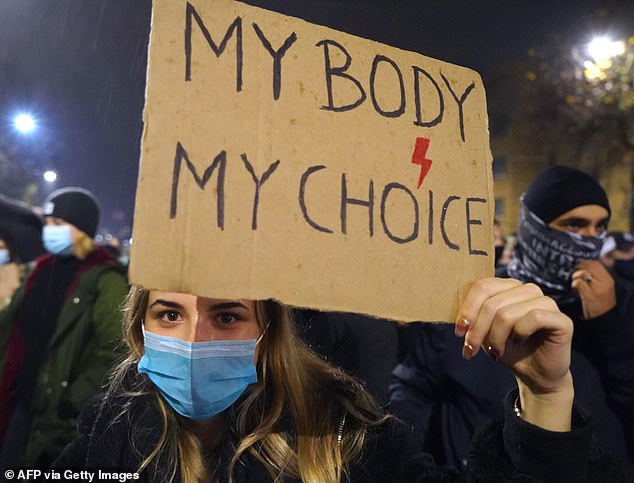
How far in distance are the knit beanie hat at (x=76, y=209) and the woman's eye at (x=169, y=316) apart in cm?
213

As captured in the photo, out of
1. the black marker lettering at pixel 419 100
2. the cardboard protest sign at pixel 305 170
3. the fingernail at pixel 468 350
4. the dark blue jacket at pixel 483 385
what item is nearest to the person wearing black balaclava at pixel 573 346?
the dark blue jacket at pixel 483 385

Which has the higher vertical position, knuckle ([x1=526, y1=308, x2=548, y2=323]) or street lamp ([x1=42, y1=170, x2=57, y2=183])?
street lamp ([x1=42, y1=170, x2=57, y2=183])

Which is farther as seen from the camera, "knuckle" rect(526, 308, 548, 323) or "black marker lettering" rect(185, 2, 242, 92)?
"knuckle" rect(526, 308, 548, 323)

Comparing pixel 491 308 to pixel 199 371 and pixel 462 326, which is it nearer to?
pixel 462 326

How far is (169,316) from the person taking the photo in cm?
159

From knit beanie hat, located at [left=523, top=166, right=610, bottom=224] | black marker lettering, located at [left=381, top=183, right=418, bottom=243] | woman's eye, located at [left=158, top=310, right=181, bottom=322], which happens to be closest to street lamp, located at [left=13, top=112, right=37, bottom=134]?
woman's eye, located at [left=158, top=310, right=181, bottom=322]

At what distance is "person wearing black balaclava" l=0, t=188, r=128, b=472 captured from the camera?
2969 mm

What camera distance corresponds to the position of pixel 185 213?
1021 millimetres

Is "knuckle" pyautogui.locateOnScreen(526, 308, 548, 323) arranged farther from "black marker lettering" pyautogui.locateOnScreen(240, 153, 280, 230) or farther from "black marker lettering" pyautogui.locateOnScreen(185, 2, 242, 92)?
"black marker lettering" pyautogui.locateOnScreen(185, 2, 242, 92)

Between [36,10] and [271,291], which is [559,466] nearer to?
[271,291]

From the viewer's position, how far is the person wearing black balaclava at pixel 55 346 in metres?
2.97

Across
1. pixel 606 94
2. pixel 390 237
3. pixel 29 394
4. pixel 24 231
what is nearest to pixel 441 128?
pixel 390 237

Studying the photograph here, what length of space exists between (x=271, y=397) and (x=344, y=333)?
112 cm

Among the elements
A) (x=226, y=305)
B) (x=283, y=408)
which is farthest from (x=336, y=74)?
(x=283, y=408)
